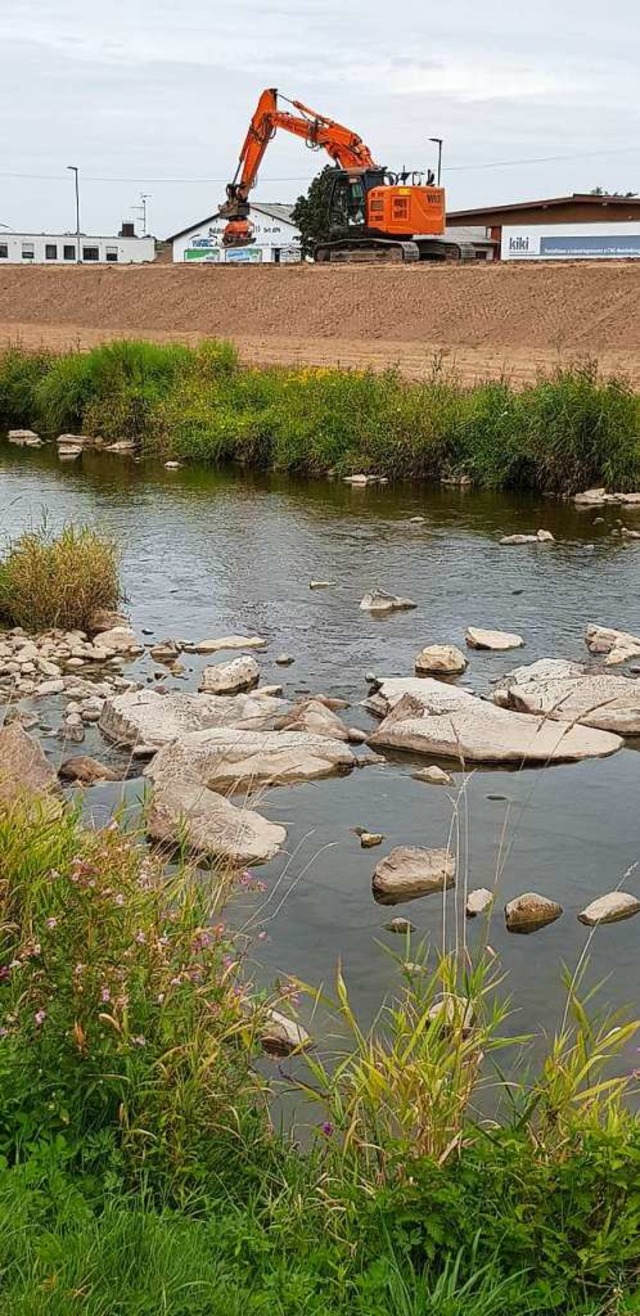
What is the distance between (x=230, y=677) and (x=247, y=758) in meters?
2.30

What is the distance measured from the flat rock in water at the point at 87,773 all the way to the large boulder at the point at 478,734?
75.0 inches

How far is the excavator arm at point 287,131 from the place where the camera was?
39594mm

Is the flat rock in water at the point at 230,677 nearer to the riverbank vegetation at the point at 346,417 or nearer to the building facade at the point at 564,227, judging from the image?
the riverbank vegetation at the point at 346,417

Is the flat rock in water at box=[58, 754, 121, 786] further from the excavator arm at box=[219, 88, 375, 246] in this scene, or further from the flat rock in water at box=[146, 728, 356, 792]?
the excavator arm at box=[219, 88, 375, 246]

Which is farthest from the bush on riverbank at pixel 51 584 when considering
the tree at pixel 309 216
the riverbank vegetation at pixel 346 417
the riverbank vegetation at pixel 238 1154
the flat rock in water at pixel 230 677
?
the tree at pixel 309 216

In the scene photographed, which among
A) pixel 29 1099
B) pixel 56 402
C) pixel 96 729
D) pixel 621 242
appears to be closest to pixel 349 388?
pixel 56 402

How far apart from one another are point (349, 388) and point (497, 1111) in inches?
765

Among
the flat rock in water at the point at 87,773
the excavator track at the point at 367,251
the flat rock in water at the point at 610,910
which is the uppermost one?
the excavator track at the point at 367,251

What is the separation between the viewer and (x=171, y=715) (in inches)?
396

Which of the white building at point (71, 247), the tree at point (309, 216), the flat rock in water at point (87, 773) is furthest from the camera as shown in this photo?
the white building at point (71, 247)

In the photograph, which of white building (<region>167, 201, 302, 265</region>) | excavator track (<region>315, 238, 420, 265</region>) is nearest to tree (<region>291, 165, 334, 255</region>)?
white building (<region>167, 201, 302, 265</region>)

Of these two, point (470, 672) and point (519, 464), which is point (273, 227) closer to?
point (519, 464)

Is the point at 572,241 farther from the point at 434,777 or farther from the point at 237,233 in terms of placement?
the point at 434,777

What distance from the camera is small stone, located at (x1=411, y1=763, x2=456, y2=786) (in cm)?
925
